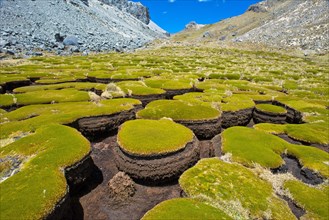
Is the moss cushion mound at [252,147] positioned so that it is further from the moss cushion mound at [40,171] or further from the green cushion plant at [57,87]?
the green cushion plant at [57,87]

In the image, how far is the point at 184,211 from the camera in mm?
6109

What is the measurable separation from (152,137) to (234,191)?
12.9ft

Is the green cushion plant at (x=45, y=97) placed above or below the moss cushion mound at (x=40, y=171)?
below

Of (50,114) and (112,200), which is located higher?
(50,114)

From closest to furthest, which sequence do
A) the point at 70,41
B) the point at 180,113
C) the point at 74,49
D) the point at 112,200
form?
the point at 112,200 → the point at 180,113 → the point at 74,49 → the point at 70,41

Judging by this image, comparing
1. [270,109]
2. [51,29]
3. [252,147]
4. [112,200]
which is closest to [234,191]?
[252,147]

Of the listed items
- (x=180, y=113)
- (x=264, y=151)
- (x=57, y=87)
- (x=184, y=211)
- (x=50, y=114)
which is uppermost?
(x=180, y=113)

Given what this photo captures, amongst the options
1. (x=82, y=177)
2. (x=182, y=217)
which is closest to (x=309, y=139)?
(x=182, y=217)

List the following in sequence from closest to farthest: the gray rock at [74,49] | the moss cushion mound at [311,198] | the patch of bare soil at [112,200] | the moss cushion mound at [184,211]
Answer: the moss cushion mound at [184,211] < the moss cushion mound at [311,198] < the patch of bare soil at [112,200] < the gray rock at [74,49]

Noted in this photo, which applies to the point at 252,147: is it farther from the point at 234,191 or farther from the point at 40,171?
the point at 40,171

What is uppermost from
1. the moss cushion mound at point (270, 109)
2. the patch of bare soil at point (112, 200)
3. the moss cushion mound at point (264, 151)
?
the moss cushion mound at point (270, 109)

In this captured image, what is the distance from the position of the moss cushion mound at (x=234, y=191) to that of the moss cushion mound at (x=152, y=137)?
4.55 feet

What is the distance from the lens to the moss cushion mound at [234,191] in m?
6.66

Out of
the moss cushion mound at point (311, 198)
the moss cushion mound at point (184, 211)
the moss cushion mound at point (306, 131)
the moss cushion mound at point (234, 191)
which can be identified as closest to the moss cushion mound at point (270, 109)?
the moss cushion mound at point (306, 131)
